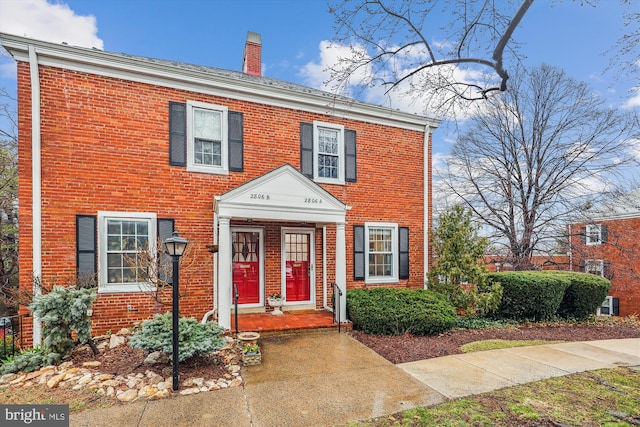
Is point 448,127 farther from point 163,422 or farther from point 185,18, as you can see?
point 185,18

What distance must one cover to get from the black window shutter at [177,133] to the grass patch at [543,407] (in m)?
6.52

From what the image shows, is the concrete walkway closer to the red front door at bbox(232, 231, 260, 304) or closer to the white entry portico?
the white entry portico

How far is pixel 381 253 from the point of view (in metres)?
9.77

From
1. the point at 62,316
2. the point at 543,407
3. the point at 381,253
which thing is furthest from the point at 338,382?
the point at 381,253

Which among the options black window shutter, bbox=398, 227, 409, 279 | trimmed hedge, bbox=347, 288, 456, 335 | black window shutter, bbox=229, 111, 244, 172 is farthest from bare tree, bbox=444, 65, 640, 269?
black window shutter, bbox=229, 111, 244, 172

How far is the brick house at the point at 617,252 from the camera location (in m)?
15.3

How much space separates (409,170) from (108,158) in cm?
801

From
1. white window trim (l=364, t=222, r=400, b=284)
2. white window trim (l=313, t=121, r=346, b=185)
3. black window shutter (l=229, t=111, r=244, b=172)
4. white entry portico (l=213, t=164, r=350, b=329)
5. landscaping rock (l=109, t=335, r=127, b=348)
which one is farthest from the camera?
white window trim (l=364, t=222, r=400, b=284)

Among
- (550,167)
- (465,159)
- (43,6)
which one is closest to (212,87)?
(43,6)

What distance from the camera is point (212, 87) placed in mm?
7945

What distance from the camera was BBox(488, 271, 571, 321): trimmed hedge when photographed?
9367 millimetres

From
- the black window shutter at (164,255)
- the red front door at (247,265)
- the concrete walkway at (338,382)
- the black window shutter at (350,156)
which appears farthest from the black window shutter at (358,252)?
the black window shutter at (164,255)

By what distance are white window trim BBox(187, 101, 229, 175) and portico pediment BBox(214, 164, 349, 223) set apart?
43.3 inches

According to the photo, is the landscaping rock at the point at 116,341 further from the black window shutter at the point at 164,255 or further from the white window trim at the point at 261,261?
the white window trim at the point at 261,261
